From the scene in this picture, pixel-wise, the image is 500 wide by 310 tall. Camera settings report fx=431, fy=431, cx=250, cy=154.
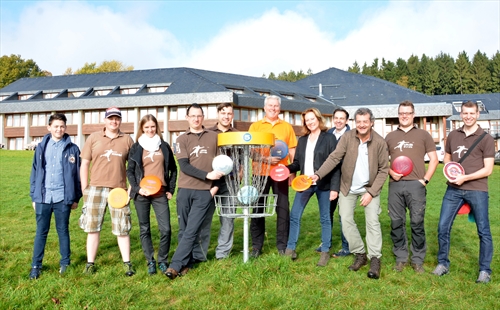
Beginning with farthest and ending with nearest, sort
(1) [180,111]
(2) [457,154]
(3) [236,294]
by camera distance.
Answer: (1) [180,111], (2) [457,154], (3) [236,294]

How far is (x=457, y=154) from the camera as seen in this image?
18.0 feet

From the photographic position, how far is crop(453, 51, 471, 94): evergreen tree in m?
87.9

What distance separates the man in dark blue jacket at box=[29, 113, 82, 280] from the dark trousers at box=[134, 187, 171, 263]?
889mm

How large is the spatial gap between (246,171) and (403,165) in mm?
1991

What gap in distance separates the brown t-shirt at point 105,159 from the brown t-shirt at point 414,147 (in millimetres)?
3572

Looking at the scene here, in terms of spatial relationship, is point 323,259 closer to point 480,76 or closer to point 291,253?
point 291,253

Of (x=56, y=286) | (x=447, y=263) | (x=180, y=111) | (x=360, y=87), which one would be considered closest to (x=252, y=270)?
(x=56, y=286)

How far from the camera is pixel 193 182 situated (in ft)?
18.4

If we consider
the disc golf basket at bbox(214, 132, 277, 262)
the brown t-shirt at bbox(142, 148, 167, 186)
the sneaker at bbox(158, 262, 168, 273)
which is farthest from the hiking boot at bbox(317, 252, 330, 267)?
the brown t-shirt at bbox(142, 148, 167, 186)

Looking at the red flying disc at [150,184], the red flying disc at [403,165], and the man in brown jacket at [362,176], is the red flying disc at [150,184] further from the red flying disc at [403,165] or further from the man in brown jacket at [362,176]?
the red flying disc at [403,165]

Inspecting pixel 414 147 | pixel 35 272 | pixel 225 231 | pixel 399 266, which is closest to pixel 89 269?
pixel 35 272

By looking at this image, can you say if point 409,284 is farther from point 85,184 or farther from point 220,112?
point 85,184

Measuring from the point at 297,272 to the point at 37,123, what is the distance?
45056mm

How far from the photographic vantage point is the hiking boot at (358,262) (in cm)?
556
